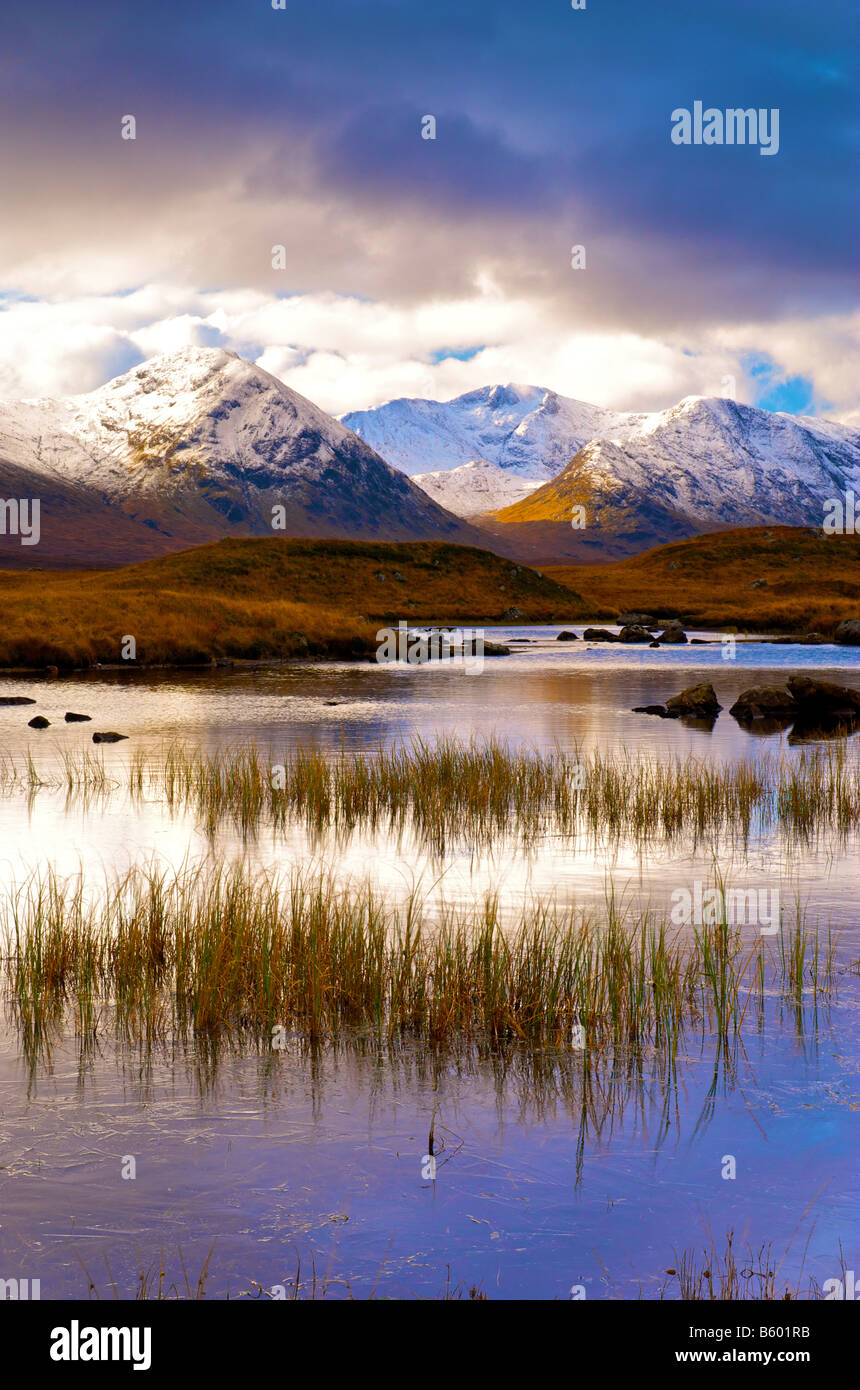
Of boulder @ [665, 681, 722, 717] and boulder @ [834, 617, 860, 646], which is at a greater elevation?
boulder @ [834, 617, 860, 646]

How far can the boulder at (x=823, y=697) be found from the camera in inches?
1441

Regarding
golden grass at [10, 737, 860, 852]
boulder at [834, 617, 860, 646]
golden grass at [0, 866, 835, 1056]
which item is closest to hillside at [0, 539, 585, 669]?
boulder at [834, 617, 860, 646]

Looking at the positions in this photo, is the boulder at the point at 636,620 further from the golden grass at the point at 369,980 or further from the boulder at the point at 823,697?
the golden grass at the point at 369,980

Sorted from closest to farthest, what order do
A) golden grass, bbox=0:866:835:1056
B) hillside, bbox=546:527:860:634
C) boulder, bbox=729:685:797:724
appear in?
golden grass, bbox=0:866:835:1056 < boulder, bbox=729:685:797:724 < hillside, bbox=546:527:860:634

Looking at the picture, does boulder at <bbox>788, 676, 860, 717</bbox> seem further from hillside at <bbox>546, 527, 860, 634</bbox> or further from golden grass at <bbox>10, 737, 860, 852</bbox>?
hillside at <bbox>546, 527, 860, 634</bbox>

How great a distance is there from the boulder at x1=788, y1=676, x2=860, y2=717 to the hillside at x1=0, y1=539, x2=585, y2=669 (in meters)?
33.7

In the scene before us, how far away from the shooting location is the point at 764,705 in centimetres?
3744

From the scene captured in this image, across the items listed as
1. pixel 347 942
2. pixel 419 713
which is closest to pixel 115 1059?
pixel 347 942

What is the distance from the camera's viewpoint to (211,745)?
29.2 meters

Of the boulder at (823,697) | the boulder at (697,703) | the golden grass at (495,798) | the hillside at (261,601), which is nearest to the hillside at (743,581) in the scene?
the hillside at (261,601)

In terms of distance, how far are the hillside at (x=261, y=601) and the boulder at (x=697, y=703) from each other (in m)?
30.5

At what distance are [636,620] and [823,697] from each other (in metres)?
68.8

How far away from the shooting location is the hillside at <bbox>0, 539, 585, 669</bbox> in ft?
198

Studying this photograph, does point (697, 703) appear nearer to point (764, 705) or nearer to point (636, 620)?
point (764, 705)
